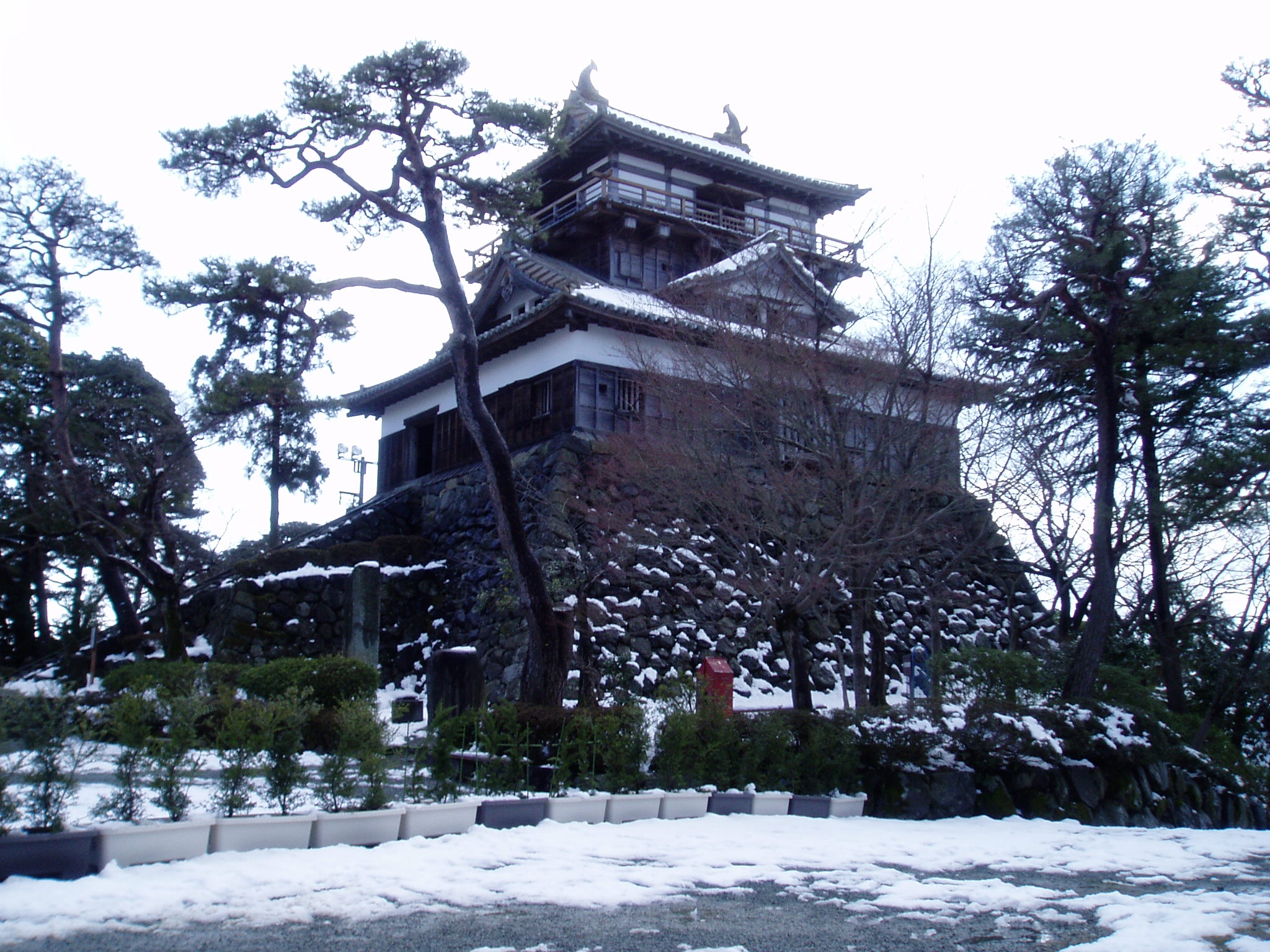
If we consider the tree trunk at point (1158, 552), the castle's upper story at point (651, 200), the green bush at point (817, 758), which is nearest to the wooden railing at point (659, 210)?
the castle's upper story at point (651, 200)

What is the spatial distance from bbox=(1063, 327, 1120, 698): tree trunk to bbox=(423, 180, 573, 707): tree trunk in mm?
5910

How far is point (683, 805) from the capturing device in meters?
7.45

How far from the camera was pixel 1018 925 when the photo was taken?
4.39 m

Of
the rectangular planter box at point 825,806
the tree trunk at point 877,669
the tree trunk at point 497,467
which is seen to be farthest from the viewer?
the tree trunk at point 877,669

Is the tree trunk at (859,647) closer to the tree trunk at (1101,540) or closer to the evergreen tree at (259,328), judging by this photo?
the tree trunk at (1101,540)

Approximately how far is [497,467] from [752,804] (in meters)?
4.47

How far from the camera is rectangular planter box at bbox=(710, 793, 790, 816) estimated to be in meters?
7.69

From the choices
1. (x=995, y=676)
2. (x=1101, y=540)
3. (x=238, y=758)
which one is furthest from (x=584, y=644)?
(x=238, y=758)

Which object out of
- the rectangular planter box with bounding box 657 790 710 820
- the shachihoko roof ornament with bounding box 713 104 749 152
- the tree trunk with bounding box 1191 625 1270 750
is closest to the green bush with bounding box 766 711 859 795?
the rectangular planter box with bounding box 657 790 710 820

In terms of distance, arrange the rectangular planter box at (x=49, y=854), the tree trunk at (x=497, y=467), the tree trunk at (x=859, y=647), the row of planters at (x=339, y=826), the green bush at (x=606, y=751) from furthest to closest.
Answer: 1. the tree trunk at (x=859, y=647)
2. the tree trunk at (x=497, y=467)
3. the green bush at (x=606, y=751)
4. the row of planters at (x=339, y=826)
5. the rectangular planter box at (x=49, y=854)

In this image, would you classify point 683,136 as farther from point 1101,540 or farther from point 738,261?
point 1101,540

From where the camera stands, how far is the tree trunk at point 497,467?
10219 mm

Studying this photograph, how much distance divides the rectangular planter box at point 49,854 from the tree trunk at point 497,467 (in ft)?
18.8

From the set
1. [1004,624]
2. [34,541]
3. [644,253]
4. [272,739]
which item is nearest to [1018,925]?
[272,739]
